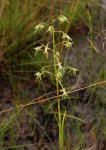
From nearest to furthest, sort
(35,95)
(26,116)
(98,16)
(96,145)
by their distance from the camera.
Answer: (96,145) < (26,116) < (35,95) < (98,16)

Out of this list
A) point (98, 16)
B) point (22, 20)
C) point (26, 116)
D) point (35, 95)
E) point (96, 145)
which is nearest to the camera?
point (96, 145)

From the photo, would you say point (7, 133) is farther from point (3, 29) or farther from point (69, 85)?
point (3, 29)

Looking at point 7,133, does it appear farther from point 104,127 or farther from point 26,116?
point 104,127

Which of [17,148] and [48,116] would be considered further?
[48,116]

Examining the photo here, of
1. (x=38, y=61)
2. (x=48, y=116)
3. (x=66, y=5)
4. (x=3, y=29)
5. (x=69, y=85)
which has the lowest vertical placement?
(x=48, y=116)

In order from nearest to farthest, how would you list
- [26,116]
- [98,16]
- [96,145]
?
1. [96,145]
2. [26,116]
3. [98,16]

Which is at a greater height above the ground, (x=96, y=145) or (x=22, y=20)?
(x=22, y=20)

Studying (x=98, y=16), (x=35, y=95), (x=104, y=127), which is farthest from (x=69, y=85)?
(x=98, y=16)

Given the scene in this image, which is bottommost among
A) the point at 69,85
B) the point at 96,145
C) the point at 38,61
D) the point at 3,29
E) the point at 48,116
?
the point at 96,145

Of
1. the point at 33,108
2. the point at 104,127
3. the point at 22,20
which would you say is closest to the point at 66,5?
the point at 22,20
